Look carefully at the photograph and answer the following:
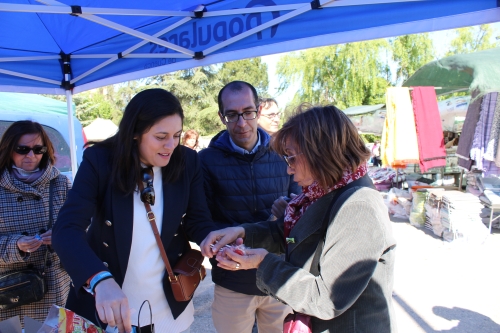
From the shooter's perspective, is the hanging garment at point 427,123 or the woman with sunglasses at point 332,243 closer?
the woman with sunglasses at point 332,243

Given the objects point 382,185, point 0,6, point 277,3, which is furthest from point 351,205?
point 382,185

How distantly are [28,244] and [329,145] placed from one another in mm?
1864

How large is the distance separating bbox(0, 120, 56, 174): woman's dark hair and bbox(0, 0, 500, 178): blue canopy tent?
732 millimetres

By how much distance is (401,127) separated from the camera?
664 cm

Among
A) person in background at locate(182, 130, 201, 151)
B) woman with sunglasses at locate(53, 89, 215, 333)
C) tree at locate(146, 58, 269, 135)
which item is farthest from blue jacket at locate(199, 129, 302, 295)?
tree at locate(146, 58, 269, 135)

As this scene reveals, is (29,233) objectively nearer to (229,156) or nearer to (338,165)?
(229,156)

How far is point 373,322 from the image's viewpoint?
129 centimetres

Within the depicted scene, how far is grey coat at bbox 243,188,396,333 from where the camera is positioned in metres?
1.21

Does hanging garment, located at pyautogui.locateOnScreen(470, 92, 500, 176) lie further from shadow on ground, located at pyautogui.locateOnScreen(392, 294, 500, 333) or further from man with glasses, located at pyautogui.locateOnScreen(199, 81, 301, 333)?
man with glasses, located at pyautogui.locateOnScreen(199, 81, 301, 333)

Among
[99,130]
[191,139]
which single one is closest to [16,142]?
[191,139]

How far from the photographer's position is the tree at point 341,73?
759 inches

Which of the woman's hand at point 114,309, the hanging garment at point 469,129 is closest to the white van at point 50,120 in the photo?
the woman's hand at point 114,309

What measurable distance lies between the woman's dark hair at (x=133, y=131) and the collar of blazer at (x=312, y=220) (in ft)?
2.37

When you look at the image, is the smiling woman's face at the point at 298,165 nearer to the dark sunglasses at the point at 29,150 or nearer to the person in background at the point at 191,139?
the dark sunglasses at the point at 29,150
